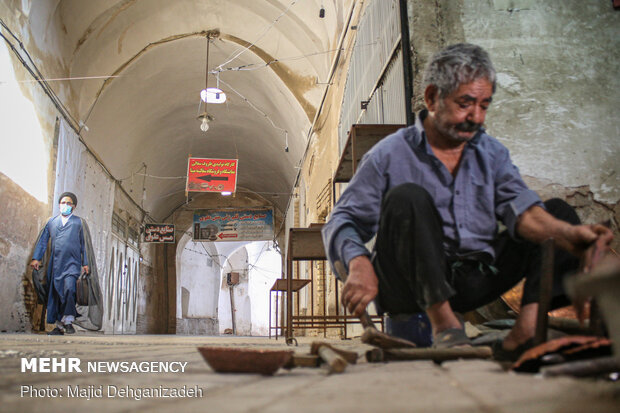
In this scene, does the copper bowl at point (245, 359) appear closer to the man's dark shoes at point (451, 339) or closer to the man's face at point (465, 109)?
the man's dark shoes at point (451, 339)

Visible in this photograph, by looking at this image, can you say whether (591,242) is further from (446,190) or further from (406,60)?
(406,60)

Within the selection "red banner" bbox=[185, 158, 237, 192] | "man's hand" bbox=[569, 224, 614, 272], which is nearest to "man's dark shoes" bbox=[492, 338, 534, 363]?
"man's hand" bbox=[569, 224, 614, 272]

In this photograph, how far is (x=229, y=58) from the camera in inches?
431

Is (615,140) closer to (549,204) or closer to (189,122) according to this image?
(549,204)

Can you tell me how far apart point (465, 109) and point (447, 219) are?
1.39 feet

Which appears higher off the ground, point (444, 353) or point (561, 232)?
point (561, 232)

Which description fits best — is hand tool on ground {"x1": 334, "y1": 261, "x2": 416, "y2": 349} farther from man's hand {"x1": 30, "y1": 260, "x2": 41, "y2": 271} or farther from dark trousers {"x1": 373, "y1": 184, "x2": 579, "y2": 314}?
man's hand {"x1": 30, "y1": 260, "x2": 41, "y2": 271}

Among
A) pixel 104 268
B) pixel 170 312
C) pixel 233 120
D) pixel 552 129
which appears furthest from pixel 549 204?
pixel 170 312

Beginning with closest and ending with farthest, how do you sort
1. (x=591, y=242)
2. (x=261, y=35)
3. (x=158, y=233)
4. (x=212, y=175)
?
(x=591, y=242)
(x=261, y=35)
(x=212, y=175)
(x=158, y=233)

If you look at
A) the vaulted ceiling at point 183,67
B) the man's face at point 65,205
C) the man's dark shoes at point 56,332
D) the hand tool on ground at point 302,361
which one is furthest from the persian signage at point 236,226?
the hand tool on ground at point 302,361

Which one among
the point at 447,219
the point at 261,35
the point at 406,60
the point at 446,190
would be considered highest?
the point at 261,35

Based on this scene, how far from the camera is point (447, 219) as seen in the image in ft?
6.37

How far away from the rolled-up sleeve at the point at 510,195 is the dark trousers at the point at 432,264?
76mm

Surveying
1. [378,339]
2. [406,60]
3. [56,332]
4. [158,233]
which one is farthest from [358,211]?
[158,233]
